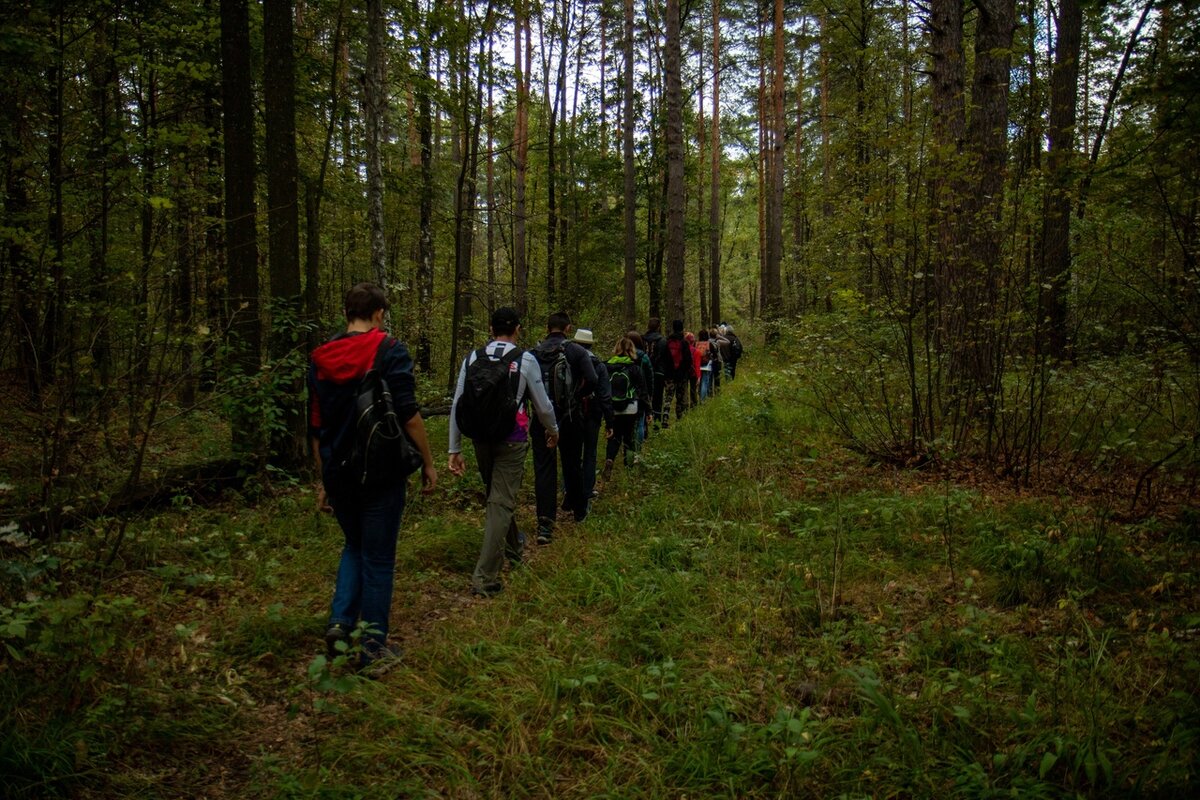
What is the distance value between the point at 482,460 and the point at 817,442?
468 centimetres

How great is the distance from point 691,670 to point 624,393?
4.74 m

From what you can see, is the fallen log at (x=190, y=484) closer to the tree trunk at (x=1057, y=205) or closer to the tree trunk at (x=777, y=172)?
the tree trunk at (x=1057, y=205)

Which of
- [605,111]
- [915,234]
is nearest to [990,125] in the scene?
[915,234]

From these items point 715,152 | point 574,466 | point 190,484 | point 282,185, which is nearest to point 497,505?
point 574,466

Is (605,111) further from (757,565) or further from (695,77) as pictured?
(757,565)

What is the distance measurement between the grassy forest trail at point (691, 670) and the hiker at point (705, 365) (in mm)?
8104

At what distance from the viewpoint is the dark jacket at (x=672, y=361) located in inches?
429

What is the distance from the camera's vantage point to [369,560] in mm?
3529

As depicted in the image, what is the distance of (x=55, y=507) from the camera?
3342mm

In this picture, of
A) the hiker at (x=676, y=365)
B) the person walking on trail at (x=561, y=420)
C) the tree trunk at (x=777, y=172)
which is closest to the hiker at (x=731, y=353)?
the tree trunk at (x=777, y=172)

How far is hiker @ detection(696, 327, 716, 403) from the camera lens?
13.3m

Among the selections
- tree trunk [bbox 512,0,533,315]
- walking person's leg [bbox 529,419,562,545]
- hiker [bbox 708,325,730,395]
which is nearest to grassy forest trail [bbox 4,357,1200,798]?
walking person's leg [bbox 529,419,562,545]

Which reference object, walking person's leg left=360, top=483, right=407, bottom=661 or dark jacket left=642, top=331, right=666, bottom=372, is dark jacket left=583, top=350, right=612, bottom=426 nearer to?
walking person's leg left=360, top=483, right=407, bottom=661

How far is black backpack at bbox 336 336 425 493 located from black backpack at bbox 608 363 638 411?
4.39 meters
